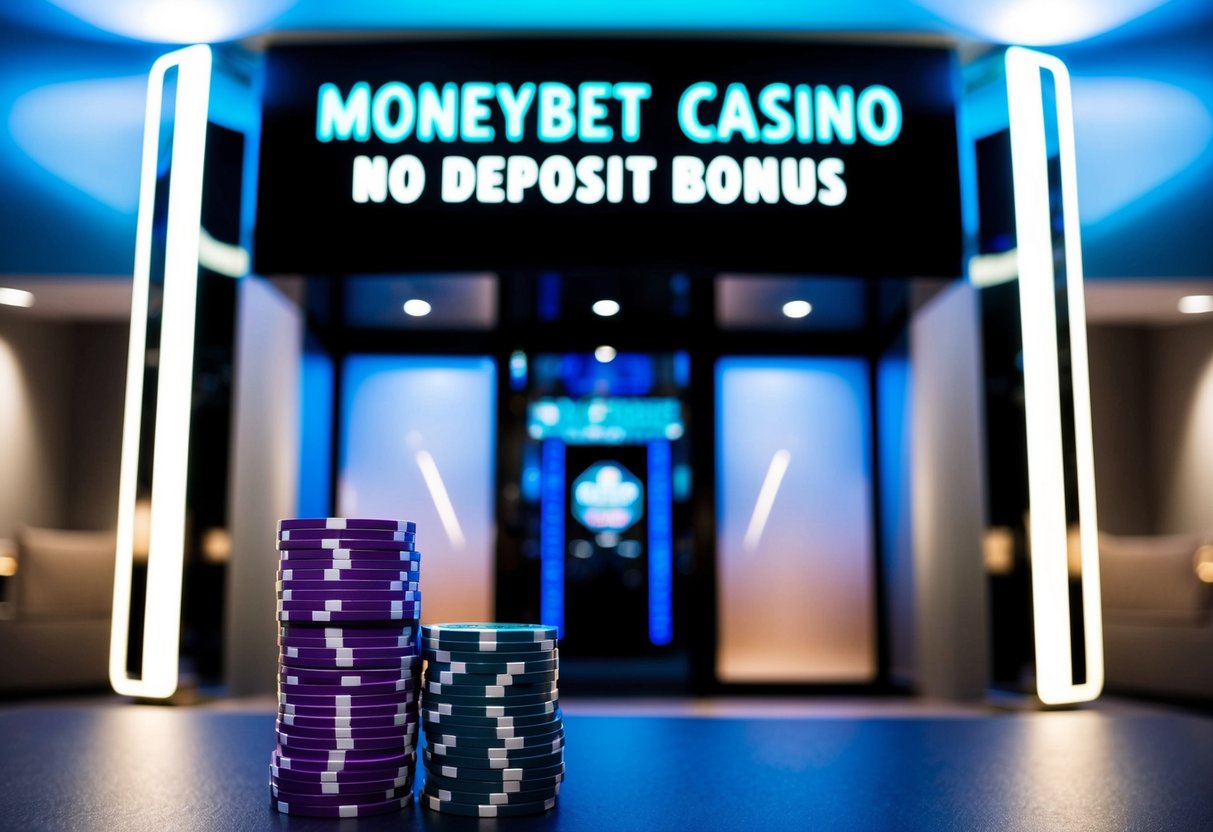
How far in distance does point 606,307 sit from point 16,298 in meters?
3.57

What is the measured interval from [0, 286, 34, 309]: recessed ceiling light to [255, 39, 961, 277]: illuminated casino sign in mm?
2813

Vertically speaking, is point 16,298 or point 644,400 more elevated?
point 16,298

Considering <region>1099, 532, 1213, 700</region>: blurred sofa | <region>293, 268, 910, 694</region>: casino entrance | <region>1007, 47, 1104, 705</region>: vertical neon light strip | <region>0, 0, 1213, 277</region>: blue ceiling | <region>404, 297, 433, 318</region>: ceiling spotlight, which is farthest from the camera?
<region>293, 268, 910, 694</region>: casino entrance

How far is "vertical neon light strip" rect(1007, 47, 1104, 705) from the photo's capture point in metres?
4.02

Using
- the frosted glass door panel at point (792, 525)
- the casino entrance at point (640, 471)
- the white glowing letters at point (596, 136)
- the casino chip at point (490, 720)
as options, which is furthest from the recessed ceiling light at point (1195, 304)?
the casino chip at point (490, 720)

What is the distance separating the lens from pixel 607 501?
19.7ft

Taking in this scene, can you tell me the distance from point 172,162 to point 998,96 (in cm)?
365

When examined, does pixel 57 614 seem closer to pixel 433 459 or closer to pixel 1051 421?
pixel 433 459

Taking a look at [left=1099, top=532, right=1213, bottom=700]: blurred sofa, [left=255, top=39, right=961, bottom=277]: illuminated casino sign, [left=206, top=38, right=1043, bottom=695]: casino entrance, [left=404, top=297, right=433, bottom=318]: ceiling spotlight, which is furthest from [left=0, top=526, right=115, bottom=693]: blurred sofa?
[left=1099, top=532, right=1213, bottom=700]: blurred sofa

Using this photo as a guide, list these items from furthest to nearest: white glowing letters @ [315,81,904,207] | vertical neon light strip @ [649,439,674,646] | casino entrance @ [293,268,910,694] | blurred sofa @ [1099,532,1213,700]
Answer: vertical neon light strip @ [649,439,674,646], casino entrance @ [293,268,910,694], blurred sofa @ [1099,532,1213,700], white glowing letters @ [315,81,904,207]

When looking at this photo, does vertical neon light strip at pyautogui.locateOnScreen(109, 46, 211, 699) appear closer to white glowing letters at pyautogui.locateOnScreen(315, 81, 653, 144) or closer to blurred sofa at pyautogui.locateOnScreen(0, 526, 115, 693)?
white glowing letters at pyautogui.locateOnScreen(315, 81, 653, 144)

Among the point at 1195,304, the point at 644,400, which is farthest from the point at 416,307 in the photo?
the point at 1195,304

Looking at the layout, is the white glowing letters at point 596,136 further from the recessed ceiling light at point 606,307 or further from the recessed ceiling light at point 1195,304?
the recessed ceiling light at point 1195,304

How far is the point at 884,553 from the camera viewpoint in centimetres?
584
